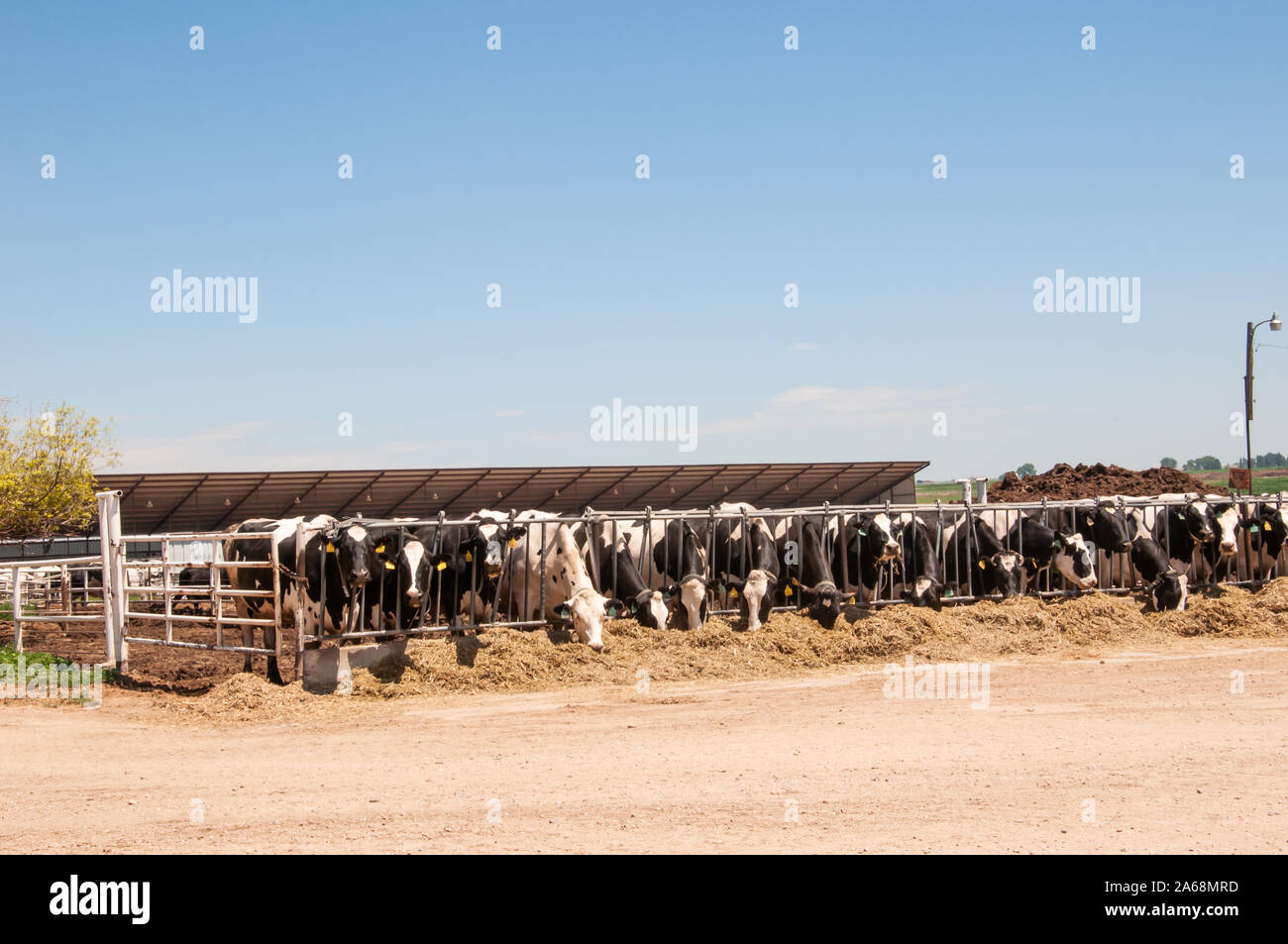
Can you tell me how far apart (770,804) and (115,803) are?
4.02 m

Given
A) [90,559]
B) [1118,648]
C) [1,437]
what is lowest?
[1118,648]

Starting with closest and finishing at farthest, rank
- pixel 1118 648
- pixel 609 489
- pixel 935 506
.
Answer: pixel 1118 648 → pixel 935 506 → pixel 609 489

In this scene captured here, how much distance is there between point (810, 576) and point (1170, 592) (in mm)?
5448

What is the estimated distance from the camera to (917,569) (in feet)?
48.1

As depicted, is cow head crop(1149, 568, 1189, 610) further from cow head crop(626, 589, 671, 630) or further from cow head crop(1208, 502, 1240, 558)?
cow head crop(626, 589, 671, 630)

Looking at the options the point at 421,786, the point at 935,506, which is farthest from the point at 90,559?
the point at 935,506

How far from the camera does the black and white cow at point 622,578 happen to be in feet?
40.3

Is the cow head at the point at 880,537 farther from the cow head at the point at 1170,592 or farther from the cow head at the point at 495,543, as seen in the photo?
the cow head at the point at 495,543

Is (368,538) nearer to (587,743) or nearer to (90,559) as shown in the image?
(587,743)

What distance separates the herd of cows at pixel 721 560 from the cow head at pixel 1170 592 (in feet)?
0.07

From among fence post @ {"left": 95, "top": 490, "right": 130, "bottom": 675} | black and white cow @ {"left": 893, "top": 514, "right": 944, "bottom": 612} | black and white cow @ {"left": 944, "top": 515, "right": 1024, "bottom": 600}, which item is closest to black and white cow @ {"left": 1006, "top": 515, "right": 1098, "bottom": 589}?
black and white cow @ {"left": 944, "top": 515, "right": 1024, "bottom": 600}

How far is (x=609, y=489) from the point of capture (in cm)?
3375

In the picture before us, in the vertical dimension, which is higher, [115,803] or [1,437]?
[1,437]

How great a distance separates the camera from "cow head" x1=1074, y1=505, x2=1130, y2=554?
1572 cm
